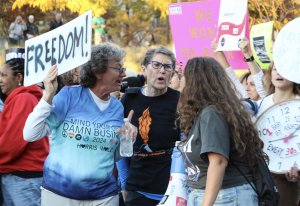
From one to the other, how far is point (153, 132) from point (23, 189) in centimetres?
113

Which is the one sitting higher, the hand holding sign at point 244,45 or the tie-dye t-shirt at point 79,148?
the hand holding sign at point 244,45

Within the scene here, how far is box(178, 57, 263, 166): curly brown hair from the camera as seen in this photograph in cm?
382

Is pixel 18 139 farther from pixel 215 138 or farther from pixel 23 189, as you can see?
pixel 215 138

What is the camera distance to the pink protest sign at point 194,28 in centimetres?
682

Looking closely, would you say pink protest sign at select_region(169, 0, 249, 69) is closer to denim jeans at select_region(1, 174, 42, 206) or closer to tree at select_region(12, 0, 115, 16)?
denim jeans at select_region(1, 174, 42, 206)

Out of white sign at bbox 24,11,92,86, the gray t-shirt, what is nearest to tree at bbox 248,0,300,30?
white sign at bbox 24,11,92,86

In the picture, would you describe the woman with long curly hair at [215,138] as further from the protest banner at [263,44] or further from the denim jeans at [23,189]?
the protest banner at [263,44]

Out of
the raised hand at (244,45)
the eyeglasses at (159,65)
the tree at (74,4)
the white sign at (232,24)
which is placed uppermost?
the white sign at (232,24)

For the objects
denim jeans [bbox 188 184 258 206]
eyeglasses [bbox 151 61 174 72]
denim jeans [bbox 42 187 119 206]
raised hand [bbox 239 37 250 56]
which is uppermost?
raised hand [bbox 239 37 250 56]

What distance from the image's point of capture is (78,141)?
4.25m

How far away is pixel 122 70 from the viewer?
15.2 ft

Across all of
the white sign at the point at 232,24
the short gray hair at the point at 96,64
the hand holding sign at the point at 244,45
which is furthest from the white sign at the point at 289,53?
the short gray hair at the point at 96,64

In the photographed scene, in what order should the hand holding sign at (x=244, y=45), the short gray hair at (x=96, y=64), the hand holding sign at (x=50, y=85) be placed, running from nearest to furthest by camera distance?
the hand holding sign at (x=50, y=85)
the short gray hair at (x=96, y=64)
the hand holding sign at (x=244, y=45)

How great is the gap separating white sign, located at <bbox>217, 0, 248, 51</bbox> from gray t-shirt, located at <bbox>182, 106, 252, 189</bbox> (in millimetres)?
2263
